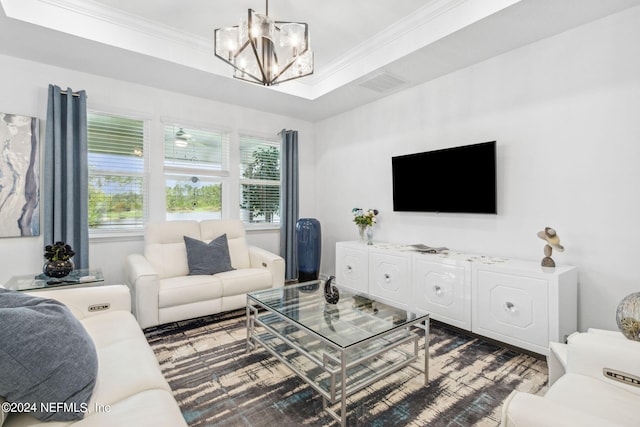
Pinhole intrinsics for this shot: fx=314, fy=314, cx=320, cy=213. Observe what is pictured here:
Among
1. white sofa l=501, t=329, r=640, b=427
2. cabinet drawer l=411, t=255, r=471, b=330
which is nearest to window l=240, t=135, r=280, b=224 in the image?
cabinet drawer l=411, t=255, r=471, b=330

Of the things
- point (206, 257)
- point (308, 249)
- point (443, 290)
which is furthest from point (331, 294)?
point (308, 249)

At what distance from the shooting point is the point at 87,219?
10.4 feet

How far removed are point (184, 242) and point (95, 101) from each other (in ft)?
5.70

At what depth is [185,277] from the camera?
121 inches

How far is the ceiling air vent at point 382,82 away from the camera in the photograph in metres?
3.27

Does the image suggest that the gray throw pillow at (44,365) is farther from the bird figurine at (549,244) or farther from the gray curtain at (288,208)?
the gray curtain at (288,208)

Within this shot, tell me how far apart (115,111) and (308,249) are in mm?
2767

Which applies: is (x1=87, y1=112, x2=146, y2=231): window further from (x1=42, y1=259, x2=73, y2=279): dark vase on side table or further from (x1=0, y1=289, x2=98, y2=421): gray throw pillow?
(x1=0, y1=289, x2=98, y2=421): gray throw pillow

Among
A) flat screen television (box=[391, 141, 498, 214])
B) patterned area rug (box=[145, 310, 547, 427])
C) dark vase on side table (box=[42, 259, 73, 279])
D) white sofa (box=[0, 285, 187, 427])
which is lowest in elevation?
patterned area rug (box=[145, 310, 547, 427])

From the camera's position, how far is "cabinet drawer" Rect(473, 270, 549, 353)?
2.20 metres

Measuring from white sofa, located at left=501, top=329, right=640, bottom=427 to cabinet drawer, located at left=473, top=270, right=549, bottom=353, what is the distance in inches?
33.2

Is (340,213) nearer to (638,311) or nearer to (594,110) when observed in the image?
(594,110)

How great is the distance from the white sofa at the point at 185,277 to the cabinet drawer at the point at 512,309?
1.92 meters

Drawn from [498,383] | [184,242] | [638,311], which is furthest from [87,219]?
[638,311]
